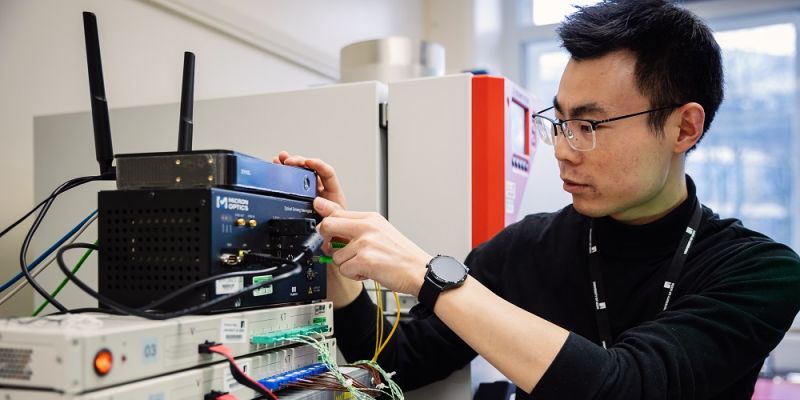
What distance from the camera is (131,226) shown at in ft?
2.37

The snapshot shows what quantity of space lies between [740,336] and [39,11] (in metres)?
1.60

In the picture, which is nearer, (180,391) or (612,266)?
(180,391)

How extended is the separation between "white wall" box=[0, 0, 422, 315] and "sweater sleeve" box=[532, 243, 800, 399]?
3.77 feet

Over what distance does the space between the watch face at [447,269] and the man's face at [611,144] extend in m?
0.32

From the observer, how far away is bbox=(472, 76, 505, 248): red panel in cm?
121

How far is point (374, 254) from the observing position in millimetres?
893

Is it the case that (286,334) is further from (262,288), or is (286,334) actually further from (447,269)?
(447,269)

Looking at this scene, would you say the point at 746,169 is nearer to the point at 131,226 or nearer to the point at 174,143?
the point at 174,143

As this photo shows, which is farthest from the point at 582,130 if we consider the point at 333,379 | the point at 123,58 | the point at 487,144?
the point at 123,58

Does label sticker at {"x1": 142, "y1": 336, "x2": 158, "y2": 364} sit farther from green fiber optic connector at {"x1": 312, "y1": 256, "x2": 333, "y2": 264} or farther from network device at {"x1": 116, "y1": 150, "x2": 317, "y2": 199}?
green fiber optic connector at {"x1": 312, "y1": 256, "x2": 333, "y2": 264}

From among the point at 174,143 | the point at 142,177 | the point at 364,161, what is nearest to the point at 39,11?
the point at 174,143

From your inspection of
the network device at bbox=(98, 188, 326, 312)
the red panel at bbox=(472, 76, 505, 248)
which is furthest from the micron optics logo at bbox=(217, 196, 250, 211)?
the red panel at bbox=(472, 76, 505, 248)

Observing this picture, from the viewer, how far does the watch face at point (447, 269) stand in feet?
2.92

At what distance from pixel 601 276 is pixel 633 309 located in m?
0.08
